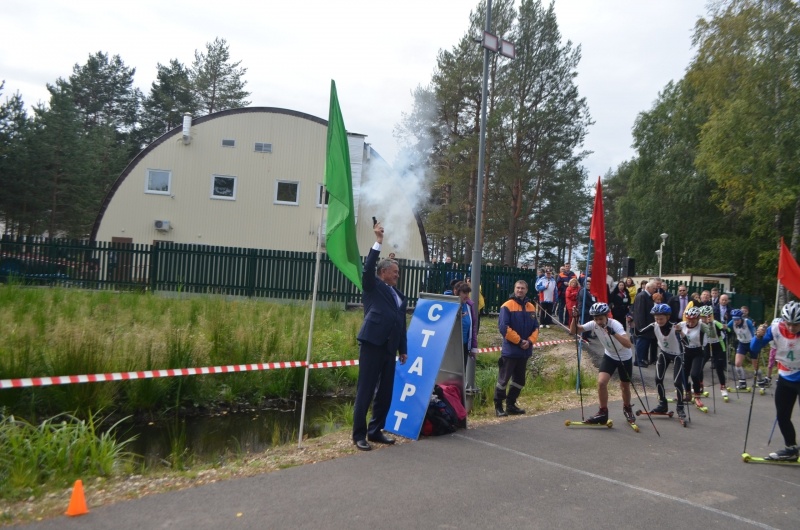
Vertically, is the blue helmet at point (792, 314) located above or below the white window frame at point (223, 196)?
below

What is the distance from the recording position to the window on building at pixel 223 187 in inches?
1204

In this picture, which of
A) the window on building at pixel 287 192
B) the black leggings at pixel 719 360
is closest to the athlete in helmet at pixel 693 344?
the black leggings at pixel 719 360

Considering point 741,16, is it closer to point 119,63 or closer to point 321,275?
point 321,275

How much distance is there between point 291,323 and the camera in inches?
572

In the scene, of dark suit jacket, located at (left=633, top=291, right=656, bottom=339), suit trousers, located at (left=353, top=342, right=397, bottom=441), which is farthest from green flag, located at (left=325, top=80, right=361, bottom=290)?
dark suit jacket, located at (left=633, top=291, right=656, bottom=339)

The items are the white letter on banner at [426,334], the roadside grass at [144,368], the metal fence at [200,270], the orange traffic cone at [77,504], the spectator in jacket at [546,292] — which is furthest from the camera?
the metal fence at [200,270]

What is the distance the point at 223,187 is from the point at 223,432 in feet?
74.1

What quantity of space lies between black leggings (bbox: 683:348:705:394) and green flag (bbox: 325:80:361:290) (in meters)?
6.05

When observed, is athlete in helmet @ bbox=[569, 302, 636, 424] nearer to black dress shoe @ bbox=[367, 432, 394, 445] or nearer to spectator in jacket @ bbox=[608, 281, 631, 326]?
black dress shoe @ bbox=[367, 432, 394, 445]

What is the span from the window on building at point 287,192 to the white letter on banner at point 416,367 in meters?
23.4

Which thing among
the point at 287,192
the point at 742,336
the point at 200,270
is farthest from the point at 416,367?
the point at 287,192

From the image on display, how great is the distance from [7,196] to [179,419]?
129 ft

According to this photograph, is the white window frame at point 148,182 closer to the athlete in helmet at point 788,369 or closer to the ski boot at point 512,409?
the ski boot at point 512,409

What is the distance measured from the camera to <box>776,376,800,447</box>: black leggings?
7336 mm
